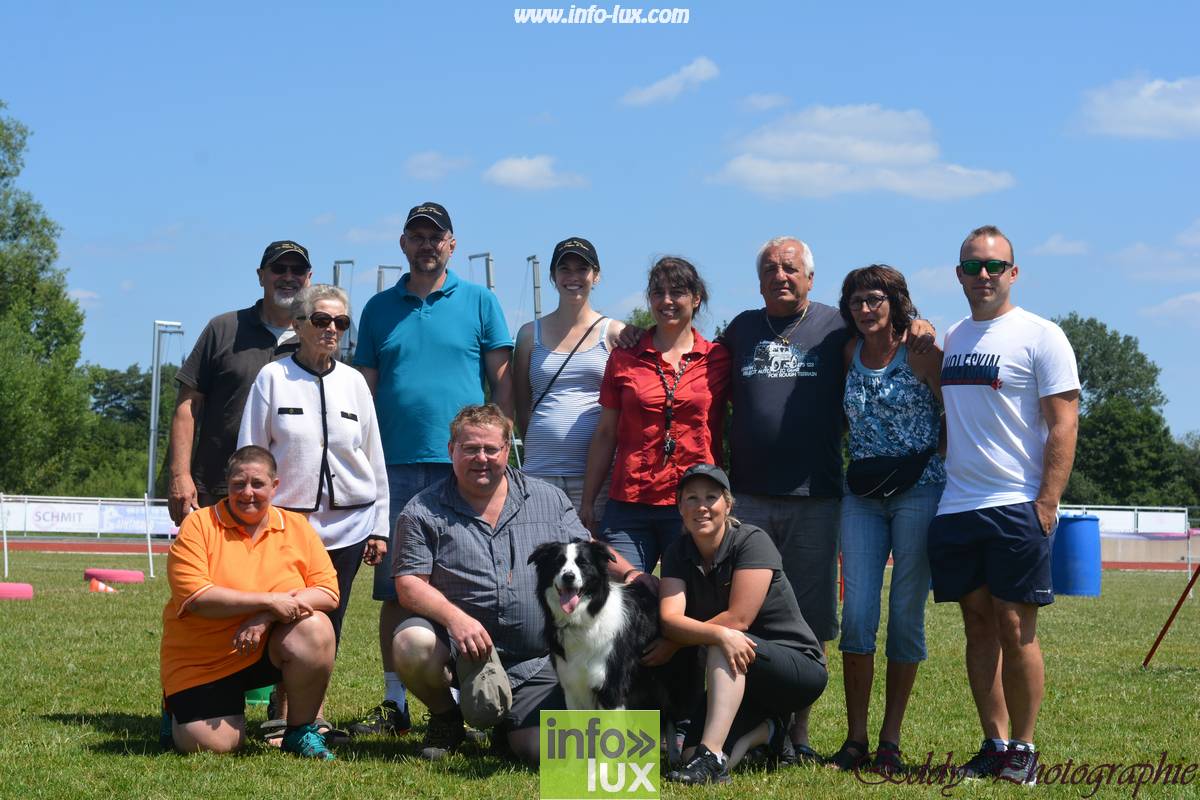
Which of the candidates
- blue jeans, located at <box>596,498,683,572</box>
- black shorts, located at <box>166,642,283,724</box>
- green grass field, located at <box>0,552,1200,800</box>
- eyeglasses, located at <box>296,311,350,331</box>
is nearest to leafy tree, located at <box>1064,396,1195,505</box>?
green grass field, located at <box>0,552,1200,800</box>

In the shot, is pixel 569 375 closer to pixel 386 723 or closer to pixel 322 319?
pixel 322 319

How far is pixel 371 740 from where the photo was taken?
4.95 m

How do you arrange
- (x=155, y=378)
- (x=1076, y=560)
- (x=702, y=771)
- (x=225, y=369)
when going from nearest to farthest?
(x=702, y=771) < (x=225, y=369) < (x=1076, y=560) < (x=155, y=378)

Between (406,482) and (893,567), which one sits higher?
(406,482)

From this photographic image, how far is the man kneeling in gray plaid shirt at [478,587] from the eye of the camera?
441 cm

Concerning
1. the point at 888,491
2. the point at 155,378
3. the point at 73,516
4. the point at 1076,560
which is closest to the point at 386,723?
the point at 888,491

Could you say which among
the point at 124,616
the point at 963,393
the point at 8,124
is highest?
the point at 8,124

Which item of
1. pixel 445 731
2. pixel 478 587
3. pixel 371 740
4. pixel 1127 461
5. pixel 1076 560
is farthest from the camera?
pixel 1127 461

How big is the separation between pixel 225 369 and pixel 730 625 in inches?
99.4

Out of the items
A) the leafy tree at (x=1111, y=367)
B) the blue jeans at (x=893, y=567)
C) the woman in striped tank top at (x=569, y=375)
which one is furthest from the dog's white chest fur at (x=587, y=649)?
the leafy tree at (x=1111, y=367)

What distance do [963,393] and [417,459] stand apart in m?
2.39

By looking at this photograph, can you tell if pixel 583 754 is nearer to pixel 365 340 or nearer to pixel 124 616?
pixel 365 340

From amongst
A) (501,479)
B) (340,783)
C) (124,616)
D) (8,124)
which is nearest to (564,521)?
(501,479)

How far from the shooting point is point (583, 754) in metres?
3.90
